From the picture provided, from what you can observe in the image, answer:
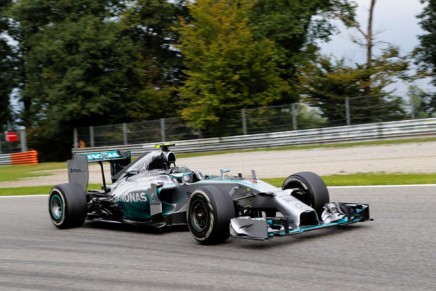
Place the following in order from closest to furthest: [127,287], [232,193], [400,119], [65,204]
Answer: [127,287] → [232,193] → [65,204] → [400,119]

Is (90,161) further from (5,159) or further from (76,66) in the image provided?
(5,159)

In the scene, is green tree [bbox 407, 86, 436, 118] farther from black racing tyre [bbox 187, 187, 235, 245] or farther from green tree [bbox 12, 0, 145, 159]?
black racing tyre [bbox 187, 187, 235, 245]

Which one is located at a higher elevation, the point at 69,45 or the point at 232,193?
the point at 69,45

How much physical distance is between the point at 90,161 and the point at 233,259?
397 centimetres

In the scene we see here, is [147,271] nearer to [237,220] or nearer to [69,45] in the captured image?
[237,220]

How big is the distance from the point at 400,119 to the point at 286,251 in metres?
20.1

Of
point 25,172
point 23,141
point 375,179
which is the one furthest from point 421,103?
point 23,141

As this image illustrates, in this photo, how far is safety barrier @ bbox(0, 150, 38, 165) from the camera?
35.2 metres

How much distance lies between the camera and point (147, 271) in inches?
233

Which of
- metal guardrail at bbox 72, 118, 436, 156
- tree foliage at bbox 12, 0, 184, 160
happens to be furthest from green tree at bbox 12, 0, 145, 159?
metal guardrail at bbox 72, 118, 436, 156

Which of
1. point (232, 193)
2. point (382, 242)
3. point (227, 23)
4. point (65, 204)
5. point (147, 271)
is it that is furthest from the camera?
point (227, 23)

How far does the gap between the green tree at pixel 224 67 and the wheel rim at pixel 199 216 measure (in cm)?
2293

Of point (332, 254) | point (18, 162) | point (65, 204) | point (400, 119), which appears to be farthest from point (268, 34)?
point (332, 254)

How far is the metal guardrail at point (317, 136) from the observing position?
24.2 m
